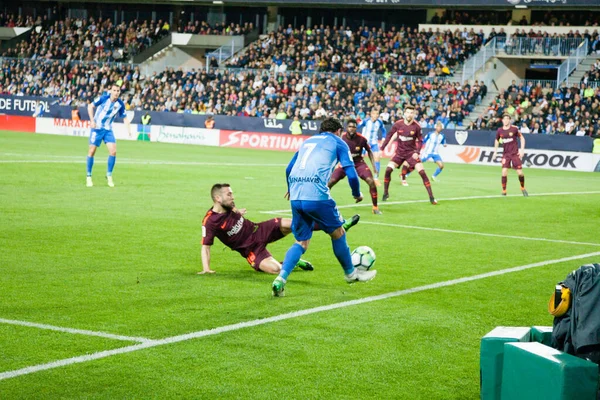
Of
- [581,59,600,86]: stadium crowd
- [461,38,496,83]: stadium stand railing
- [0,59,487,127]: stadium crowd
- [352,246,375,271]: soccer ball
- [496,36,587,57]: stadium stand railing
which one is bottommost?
[352,246,375,271]: soccer ball

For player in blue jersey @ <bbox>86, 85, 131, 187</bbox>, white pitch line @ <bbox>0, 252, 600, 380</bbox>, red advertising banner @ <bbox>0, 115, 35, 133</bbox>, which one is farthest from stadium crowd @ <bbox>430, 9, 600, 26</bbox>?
white pitch line @ <bbox>0, 252, 600, 380</bbox>

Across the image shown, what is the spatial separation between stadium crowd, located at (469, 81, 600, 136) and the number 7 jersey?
2830cm

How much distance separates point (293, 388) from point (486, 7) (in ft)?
144

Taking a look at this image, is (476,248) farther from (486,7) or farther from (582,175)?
(486,7)

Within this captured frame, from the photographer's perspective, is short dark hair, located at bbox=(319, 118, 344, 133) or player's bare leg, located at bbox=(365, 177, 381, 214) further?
player's bare leg, located at bbox=(365, 177, 381, 214)

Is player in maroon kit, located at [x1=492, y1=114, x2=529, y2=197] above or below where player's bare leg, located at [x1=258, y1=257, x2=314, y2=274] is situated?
above

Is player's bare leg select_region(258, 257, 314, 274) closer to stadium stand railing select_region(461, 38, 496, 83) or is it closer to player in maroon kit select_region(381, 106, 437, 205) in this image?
player in maroon kit select_region(381, 106, 437, 205)

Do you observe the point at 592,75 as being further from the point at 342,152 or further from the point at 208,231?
the point at 208,231

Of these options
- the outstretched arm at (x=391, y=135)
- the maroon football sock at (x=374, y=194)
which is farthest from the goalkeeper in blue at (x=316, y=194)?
the outstretched arm at (x=391, y=135)

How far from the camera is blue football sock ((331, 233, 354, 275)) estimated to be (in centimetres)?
924

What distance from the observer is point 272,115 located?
4422cm

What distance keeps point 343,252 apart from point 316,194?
74cm

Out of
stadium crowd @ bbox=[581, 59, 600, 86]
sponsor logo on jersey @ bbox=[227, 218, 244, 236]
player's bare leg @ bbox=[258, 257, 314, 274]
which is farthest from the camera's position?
stadium crowd @ bbox=[581, 59, 600, 86]

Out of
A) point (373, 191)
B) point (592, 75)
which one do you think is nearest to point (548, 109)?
point (592, 75)
